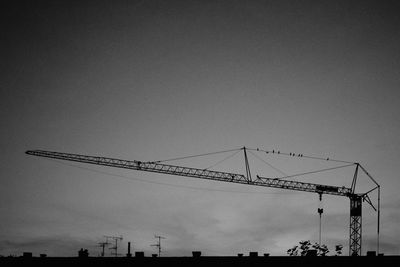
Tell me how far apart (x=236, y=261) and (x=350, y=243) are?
224ft

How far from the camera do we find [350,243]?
313 feet

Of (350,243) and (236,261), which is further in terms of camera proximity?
(350,243)

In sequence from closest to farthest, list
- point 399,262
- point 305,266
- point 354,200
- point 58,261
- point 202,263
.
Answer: point 399,262, point 305,266, point 202,263, point 58,261, point 354,200

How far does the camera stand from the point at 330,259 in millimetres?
33344

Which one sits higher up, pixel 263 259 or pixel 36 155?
pixel 36 155

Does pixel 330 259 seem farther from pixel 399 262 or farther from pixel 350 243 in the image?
pixel 350 243

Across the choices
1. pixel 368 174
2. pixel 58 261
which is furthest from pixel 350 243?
pixel 58 261

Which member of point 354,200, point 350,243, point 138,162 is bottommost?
point 350,243

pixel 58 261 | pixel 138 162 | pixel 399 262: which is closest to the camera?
pixel 399 262

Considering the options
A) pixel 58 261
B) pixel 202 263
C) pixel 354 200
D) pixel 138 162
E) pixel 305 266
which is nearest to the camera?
pixel 305 266

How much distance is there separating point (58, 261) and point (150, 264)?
858cm

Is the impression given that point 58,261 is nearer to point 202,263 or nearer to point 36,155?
point 202,263

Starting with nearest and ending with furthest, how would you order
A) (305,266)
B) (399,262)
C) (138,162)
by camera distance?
(399,262)
(305,266)
(138,162)

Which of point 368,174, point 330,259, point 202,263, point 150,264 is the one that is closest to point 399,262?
point 330,259
